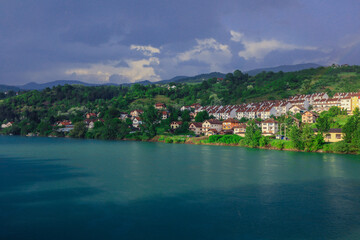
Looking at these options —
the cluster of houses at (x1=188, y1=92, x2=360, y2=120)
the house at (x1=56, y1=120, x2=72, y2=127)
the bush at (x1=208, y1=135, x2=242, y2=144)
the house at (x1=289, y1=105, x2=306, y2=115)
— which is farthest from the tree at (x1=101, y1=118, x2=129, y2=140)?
the house at (x1=289, y1=105, x2=306, y2=115)

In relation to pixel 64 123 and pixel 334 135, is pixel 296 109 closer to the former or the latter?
pixel 334 135

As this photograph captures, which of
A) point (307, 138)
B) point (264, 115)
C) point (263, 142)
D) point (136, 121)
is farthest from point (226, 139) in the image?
point (136, 121)

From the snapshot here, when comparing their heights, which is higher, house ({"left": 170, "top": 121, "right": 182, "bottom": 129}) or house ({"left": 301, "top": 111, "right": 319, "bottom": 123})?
house ({"left": 301, "top": 111, "right": 319, "bottom": 123})

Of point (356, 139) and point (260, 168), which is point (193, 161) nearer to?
point (260, 168)

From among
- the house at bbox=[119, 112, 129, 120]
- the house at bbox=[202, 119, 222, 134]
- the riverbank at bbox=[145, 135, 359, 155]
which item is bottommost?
the riverbank at bbox=[145, 135, 359, 155]

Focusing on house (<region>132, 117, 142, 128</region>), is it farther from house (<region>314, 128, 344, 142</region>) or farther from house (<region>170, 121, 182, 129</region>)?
house (<region>314, 128, 344, 142</region>)

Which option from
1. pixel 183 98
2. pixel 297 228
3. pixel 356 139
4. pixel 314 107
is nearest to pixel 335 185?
pixel 297 228
